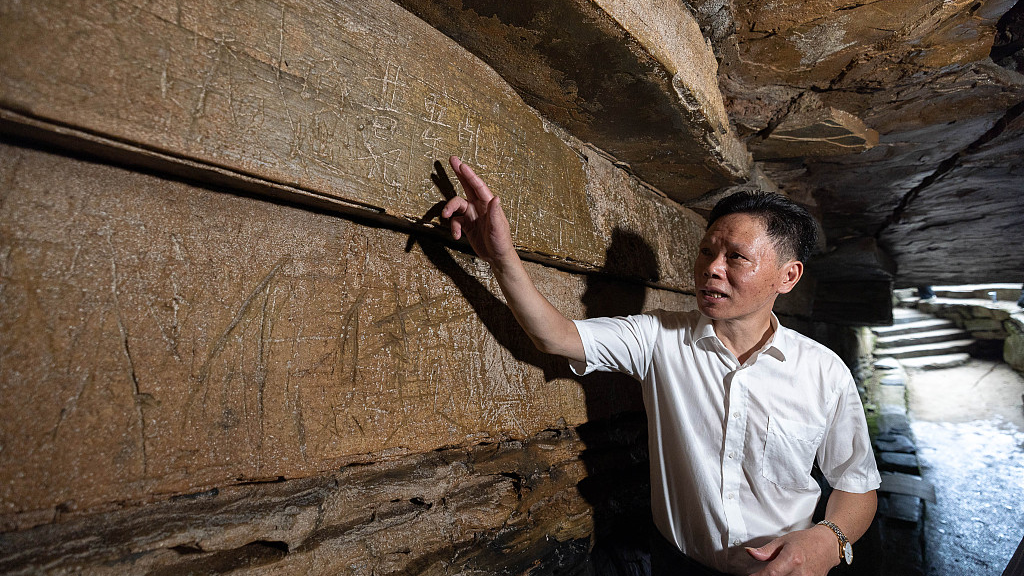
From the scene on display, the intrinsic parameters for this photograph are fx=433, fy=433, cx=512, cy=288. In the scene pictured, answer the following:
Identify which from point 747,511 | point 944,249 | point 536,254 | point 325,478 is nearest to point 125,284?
point 325,478

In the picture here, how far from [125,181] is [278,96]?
369 mm

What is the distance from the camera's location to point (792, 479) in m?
1.61

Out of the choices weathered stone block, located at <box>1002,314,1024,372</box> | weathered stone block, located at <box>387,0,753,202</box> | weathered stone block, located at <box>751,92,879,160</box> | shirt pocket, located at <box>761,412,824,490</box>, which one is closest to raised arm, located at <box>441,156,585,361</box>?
weathered stone block, located at <box>387,0,753,202</box>

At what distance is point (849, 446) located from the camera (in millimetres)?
1638

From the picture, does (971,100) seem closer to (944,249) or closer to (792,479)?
(792,479)

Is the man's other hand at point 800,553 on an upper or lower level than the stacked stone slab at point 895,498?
upper

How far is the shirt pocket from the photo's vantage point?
1575 millimetres

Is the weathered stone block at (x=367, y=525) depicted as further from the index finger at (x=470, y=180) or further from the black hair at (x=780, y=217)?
the black hair at (x=780, y=217)

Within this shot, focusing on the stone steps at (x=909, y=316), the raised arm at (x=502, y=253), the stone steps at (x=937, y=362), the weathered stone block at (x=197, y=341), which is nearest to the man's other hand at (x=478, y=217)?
the raised arm at (x=502, y=253)

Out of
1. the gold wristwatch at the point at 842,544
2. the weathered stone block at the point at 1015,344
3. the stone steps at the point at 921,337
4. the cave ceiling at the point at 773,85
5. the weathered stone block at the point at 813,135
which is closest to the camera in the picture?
the cave ceiling at the point at 773,85

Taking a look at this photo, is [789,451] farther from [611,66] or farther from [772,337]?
[611,66]

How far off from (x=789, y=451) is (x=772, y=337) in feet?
1.36

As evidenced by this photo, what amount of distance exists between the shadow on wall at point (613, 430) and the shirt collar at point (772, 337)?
519mm

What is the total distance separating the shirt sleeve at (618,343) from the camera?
1.65 meters
